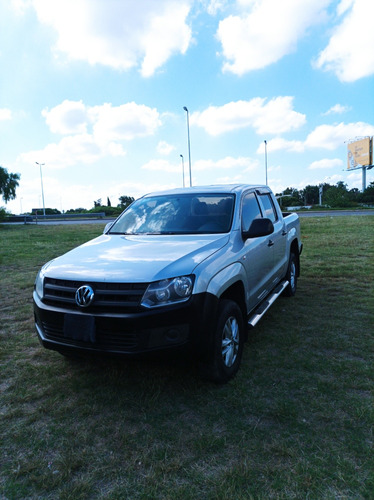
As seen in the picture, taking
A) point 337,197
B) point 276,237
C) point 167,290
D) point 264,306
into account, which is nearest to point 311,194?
point 337,197

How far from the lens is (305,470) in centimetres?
225

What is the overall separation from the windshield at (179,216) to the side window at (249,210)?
0.19 m

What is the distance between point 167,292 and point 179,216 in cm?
163

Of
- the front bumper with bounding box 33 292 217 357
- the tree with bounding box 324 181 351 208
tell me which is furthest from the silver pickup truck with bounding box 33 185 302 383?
the tree with bounding box 324 181 351 208

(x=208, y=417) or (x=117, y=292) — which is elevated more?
(x=117, y=292)

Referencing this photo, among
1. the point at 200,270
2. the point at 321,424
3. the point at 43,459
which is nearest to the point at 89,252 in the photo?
the point at 200,270

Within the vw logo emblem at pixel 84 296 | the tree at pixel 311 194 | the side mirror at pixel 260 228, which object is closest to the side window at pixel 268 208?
the side mirror at pixel 260 228

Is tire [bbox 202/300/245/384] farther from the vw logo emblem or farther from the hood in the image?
the vw logo emblem

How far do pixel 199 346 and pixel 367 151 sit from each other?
71665 mm

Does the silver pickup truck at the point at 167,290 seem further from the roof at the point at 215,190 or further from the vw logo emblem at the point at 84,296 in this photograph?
the roof at the point at 215,190

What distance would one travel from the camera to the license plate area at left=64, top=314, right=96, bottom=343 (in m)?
2.87

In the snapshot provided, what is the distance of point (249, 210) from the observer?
4438mm

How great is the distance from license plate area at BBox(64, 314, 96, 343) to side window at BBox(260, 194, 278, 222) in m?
2.93

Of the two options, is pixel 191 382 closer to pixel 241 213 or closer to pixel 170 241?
pixel 170 241
